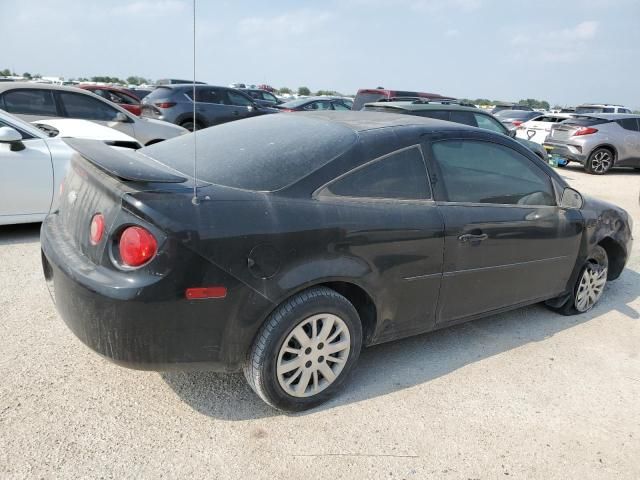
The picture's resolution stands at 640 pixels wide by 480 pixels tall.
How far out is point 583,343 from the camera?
3.79 m

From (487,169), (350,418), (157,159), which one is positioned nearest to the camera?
(350,418)

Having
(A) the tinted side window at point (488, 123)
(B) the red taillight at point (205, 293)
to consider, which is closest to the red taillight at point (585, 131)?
(A) the tinted side window at point (488, 123)

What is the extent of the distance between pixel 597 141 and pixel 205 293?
524 inches

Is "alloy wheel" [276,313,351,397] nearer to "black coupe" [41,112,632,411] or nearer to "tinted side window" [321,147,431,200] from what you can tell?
"black coupe" [41,112,632,411]

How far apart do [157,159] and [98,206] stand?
2.35 feet

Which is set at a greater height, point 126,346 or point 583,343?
point 126,346

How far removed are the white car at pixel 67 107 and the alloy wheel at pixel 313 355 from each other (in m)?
6.42

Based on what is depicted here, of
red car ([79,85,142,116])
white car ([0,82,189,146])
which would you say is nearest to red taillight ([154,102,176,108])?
red car ([79,85,142,116])

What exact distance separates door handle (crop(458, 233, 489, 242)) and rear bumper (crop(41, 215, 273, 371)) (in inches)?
51.6

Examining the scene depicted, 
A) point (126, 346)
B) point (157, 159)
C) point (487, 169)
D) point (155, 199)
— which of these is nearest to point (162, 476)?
point (126, 346)

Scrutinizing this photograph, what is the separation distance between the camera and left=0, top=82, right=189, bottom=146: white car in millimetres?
7273

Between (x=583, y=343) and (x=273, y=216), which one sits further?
(x=583, y=343)

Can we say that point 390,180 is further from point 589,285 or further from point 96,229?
point 589,285

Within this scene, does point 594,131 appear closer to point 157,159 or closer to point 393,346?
point 393,346
